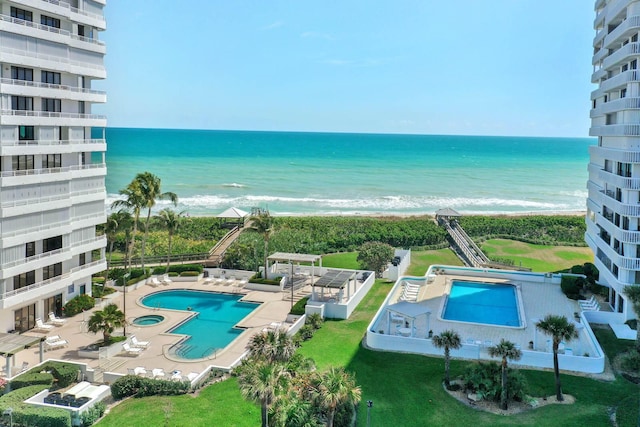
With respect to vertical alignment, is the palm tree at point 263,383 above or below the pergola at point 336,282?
above

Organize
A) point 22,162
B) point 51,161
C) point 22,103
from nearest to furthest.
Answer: point 22,103
point 22,162
point 51,161

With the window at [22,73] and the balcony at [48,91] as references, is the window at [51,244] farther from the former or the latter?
the window at [22,73]

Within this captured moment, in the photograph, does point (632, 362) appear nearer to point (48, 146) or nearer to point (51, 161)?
point (48, 146)

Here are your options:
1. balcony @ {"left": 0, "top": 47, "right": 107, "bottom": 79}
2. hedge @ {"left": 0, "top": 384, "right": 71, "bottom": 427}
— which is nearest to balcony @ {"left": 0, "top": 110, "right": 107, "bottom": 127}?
balcony @ {"left": 0, "top": 47, "right": 107, "bottom": 79}

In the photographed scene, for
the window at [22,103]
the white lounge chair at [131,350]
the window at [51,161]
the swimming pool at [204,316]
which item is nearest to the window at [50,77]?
the window at [22,103]

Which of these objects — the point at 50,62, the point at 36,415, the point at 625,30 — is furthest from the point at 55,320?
the point at 625,30

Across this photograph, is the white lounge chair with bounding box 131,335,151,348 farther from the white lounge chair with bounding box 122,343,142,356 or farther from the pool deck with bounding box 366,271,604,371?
the pool deck with bounding box 366,271,604,371
